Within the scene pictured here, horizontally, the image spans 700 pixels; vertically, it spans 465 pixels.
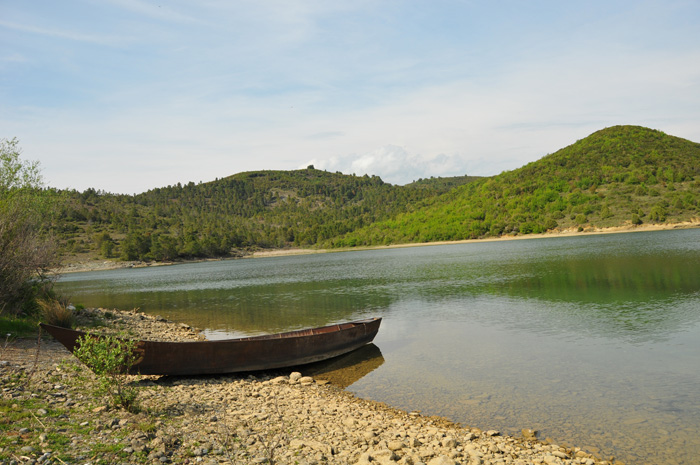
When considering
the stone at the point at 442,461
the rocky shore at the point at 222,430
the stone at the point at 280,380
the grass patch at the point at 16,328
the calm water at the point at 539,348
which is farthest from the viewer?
the grass patch at the point at 16,328

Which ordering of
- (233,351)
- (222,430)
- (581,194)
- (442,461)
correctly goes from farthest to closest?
1. (581,194)
2. (233,351)
3. (222,430)
4. (442,461)

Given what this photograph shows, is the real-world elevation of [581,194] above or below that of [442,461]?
above

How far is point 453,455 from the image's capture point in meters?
8.27

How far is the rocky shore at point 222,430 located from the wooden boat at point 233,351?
71 centimetres

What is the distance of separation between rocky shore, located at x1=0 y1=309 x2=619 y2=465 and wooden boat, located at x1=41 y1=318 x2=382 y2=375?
0.71 metres

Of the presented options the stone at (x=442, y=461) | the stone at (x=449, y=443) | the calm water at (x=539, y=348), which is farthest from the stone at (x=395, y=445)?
the calm water at (x=539, y=348)

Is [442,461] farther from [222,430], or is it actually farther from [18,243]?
[18,243]

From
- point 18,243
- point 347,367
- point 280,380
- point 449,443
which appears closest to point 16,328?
point 18,243

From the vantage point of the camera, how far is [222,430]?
8.91m

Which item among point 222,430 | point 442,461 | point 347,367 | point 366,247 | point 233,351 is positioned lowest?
point 347,367

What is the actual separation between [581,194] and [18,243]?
395ft

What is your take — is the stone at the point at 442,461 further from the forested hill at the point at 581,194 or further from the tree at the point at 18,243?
the forested hill at the point at 581,194

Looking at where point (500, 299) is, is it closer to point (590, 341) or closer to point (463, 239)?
point (590, 341)

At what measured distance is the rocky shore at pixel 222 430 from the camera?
23.9 feet
